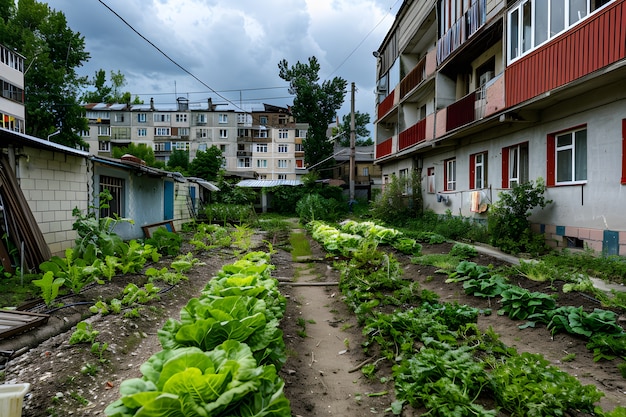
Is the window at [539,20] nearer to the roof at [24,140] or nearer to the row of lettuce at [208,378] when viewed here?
the row of lettuce at [208,378]

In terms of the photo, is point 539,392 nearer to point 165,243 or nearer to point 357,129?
point 165,243

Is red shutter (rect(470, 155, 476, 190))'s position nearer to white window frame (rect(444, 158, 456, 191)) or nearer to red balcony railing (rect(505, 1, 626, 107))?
white window frame (rect(444, 158, 456, 191))

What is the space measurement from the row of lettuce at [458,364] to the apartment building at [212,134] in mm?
50632

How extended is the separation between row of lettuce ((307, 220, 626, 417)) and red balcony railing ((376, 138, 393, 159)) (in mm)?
17093

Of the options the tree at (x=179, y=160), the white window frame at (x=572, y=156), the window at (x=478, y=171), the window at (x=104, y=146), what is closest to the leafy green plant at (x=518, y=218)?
the white window frame at (x=572, y=156)

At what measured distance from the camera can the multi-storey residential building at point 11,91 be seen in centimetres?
2492

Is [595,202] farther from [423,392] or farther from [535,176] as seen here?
[423,392]

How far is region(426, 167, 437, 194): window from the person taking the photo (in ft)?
59.8

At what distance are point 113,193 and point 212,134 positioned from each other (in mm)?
46136

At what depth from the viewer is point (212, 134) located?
5594 cm

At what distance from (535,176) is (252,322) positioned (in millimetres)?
10401

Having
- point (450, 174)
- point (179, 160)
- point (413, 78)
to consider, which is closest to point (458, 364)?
point (450, 174)

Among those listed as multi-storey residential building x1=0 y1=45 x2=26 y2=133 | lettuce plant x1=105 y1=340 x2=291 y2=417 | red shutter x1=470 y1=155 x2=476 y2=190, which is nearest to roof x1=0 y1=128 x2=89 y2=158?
lettuce plant x1=105 y1=340 x2=291 y2=417

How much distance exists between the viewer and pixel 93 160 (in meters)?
10.2
